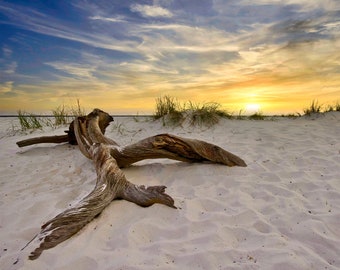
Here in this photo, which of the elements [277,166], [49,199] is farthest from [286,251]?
[49,199]

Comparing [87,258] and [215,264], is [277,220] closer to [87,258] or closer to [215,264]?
[215,264]

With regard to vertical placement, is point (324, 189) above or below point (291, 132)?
below

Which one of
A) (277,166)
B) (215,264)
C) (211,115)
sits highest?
(211,115)

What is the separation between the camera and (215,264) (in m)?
1.95

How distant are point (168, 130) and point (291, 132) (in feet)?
8.54

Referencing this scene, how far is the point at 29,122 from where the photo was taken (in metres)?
8.10

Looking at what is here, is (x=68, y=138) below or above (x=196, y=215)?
above

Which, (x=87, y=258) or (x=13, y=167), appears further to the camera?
(x=13, y=167)

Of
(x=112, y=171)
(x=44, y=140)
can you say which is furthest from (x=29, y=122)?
(x=112, y=171)

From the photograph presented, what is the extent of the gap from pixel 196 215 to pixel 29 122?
6.96m

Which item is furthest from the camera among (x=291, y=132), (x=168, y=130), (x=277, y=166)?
(x=168, y=130)

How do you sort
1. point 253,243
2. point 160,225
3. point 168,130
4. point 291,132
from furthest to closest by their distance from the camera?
1. point 168,130
2. point 291,132
3. point 160,225
4. point 253,243

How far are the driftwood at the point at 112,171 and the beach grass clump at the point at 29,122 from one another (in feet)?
12.0

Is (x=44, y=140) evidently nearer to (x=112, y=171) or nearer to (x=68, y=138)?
(x=68, y=138)
